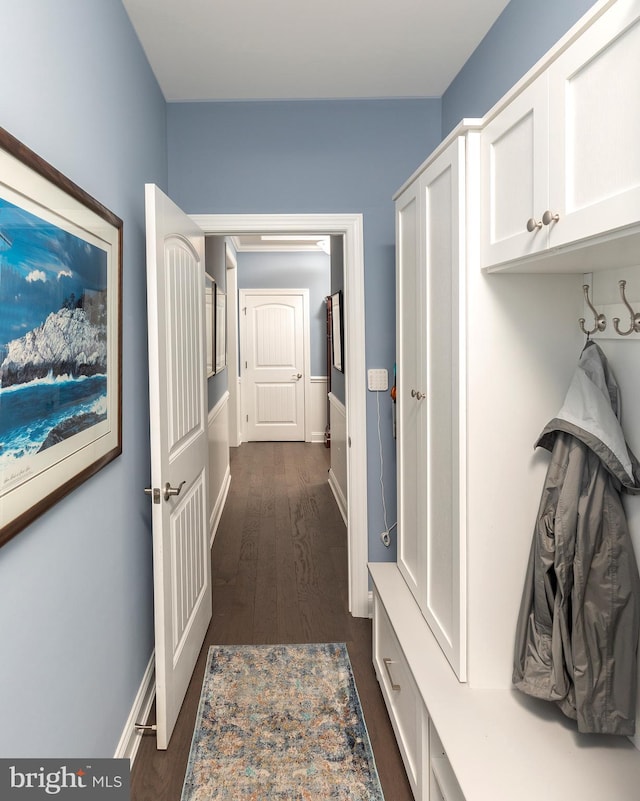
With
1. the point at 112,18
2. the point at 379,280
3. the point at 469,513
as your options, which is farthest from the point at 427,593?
the point at 112,18

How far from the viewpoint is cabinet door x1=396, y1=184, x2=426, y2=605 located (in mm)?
2172

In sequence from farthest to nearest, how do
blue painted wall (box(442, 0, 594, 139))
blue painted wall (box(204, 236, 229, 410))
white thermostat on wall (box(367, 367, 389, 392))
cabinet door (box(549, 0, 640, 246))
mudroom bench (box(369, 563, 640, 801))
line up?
blue painted wall (box(204, 236, 229, 410)) < white thermostat on wall (box(367, 367, 389, 392)) < blue painted wall (box(442, 0, 594, 139)) < mudroom bench (box(369, 563, 640, 801)) < cabinet door (box(549, 0, 640, 246))

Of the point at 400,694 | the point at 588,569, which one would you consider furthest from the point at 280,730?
the point at 588,569

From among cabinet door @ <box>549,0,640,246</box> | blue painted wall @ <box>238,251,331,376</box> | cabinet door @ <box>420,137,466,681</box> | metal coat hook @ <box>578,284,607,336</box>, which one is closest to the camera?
cabinet door @ <box>549,0,640,246</box>

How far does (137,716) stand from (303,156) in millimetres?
2541

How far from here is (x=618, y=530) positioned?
1.50 m

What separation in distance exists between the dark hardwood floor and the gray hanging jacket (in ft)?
2.39

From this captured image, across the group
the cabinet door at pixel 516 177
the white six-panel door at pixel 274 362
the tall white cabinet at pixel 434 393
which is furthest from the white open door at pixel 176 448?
the white six-panel door at pixel 274 362

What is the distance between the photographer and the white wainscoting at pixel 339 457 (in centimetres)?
493

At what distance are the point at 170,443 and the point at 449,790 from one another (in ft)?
4.54

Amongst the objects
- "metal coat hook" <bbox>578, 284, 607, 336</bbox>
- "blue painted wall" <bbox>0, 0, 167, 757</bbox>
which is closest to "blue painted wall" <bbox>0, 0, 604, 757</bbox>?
"blue painted wall" <bbox>0, 0, 167, 757</bbox>

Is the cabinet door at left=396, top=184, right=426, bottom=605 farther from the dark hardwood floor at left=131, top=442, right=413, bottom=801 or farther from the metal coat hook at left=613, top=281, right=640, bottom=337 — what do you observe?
the metal coat hook at left=613, top=281, right=640, bottom=337

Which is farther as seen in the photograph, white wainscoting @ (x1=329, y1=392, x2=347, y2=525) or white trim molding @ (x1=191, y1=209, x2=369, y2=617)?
white wainscoting @ (x1=329, y1=392, x2=347, y2=525)

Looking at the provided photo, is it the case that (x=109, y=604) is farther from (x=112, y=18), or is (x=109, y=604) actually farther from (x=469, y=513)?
(x=112, y=18)
